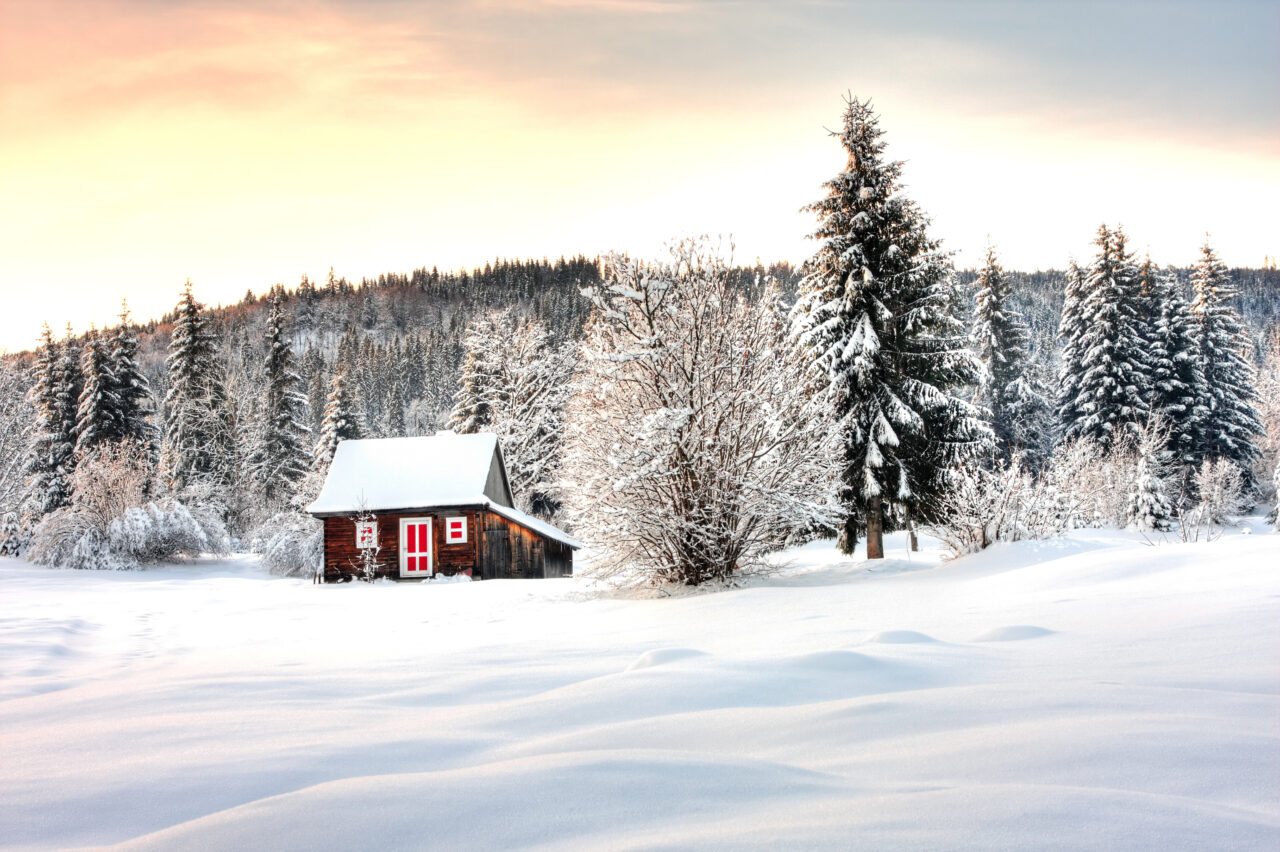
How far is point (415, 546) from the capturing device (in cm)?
2797

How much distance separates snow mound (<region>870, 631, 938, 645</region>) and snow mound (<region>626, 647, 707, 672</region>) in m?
1.53

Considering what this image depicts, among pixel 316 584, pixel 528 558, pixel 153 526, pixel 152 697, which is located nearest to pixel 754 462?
pixel 152 697

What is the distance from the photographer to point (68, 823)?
320 centimetres

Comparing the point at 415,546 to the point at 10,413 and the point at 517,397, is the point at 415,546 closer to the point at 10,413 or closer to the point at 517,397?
the point at 517,397

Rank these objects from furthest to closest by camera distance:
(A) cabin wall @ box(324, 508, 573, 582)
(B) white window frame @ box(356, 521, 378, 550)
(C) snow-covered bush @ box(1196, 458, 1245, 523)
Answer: (C) snow-covered bush @ box(1196, 458, 1245, 523)
(A) cabin wall @ box(324, 508, 573, 582)
(B) white window frame @ box(356, 521, 378, 550)

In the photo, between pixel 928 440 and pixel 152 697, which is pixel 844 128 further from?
pixel 152 697

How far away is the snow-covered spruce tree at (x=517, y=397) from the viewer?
127 ft

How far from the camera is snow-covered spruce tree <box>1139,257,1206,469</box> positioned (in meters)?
37.1

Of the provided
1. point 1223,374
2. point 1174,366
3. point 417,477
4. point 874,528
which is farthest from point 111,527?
point 1223,374

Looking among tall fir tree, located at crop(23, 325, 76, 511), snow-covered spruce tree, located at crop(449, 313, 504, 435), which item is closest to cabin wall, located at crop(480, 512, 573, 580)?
snow-covered spruce tree, located at crop(449, 313, 504, 435)

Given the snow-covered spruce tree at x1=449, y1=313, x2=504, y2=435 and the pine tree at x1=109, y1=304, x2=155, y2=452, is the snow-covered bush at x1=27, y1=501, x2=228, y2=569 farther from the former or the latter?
the snow-covered spruce tree at x1=449, y1=313, x2=504, y2=435

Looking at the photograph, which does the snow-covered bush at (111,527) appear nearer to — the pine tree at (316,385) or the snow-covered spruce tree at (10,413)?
the snow-covered spruce tree at (10,413)

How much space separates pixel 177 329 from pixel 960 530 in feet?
153

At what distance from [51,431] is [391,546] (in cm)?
2419
